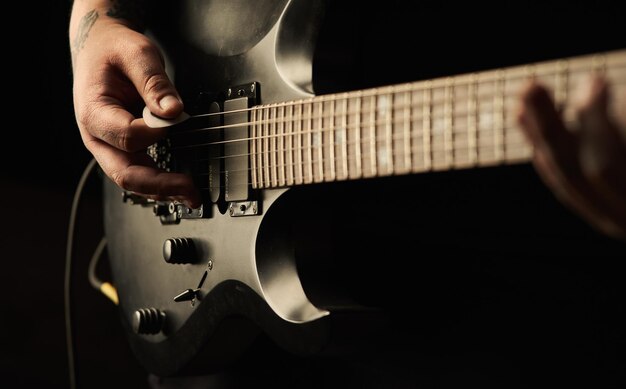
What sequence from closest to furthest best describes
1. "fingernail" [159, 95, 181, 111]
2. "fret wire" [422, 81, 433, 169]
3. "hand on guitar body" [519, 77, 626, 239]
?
"hand on guitar body" [519, 77, 626, 239], "fret wire" [422, 81, 433, 169], "fingernail" [159, 95, 181, 111]

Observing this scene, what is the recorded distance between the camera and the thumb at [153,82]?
703 millimetres

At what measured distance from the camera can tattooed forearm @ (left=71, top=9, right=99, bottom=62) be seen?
875 mm

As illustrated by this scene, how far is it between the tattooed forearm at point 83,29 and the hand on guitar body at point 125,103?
10mm

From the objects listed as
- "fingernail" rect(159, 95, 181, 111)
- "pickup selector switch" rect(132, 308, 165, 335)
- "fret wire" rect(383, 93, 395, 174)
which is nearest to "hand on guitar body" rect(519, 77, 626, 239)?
"fret wire" rect(383, 93, 395, 174)

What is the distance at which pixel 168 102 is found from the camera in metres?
0.70

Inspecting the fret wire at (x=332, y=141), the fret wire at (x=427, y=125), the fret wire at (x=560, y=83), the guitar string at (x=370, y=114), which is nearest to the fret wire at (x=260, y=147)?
the guitar string at (x=370, y=114)

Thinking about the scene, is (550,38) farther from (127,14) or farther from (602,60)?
(127,14)

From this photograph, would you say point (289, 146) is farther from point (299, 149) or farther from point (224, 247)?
point (224, 247)

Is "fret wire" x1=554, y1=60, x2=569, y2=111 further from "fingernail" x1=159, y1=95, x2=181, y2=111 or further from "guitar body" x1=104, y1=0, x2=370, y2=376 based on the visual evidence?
"fingernail" x1=159, y1=95, x2=181, y2=111

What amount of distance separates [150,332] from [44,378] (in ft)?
2.71

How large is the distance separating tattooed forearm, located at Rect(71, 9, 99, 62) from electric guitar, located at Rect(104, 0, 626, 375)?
14cm

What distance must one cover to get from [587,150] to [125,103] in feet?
1.91

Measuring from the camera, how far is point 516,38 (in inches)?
23.0

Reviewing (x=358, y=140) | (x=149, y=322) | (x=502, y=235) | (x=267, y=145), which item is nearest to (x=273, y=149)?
(x=267, y=145)
